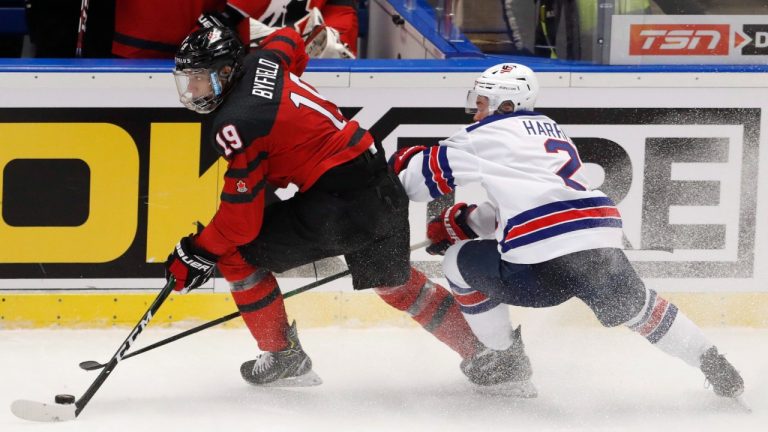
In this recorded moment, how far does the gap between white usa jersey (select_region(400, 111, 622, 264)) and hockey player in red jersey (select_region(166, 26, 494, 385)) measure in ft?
0.82

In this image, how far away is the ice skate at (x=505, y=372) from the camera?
362 cm

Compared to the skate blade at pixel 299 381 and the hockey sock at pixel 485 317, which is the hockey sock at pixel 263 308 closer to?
the skate blade at pixel 299 381

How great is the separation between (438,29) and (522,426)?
1.94 metres

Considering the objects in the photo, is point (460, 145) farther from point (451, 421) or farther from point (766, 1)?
point (766, 1)

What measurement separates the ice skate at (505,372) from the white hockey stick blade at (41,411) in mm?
1118

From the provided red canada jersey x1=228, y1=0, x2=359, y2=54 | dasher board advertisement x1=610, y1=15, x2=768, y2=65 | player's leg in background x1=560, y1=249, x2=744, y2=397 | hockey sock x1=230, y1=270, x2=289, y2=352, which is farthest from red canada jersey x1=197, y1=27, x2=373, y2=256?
red canada jersey x1=228, y1=0, x2=359, y2=54

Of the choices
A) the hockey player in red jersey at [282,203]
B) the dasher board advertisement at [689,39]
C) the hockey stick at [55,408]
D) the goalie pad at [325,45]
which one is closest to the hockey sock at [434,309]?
the hockey player in red jersey at [282,203]

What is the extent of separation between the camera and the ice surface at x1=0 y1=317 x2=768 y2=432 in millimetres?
3406

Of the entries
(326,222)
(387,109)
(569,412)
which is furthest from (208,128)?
(569,412)

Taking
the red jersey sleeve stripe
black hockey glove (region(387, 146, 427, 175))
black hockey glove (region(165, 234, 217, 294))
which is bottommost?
black hockey glove (region(165, 234, 217, 294))

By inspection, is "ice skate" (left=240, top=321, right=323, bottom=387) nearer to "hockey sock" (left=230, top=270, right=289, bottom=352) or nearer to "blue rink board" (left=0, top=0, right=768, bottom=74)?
"hockey sock" (left=230, top=270, right=289, bottom=352)

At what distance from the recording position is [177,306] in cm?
428

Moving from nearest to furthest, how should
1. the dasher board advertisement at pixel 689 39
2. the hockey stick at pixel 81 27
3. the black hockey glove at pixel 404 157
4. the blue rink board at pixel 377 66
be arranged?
the black hockey glove at pixel 404 157
the blue rink board at pixel 377 66
the dasher board advertisement at pixel 689 39
the hockey stick at pixel 81 27

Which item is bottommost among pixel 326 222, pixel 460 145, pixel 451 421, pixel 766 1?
pixel 451 421
